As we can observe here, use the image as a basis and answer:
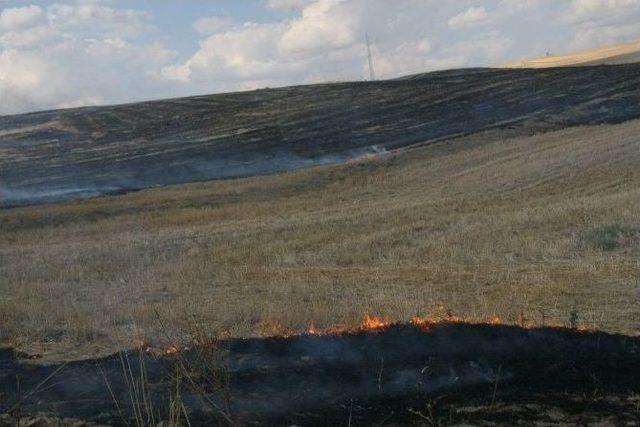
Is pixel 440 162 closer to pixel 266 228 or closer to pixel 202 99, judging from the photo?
pixel 266 228

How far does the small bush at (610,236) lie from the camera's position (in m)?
12.9

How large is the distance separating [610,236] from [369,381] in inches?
324

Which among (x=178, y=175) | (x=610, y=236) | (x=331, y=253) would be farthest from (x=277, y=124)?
(x=610, y=236)

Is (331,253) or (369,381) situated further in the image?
(331,253)

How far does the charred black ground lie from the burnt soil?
2408cm

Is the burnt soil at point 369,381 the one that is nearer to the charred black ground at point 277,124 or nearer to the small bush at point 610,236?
the small bush at point 610,236

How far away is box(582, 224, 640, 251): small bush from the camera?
1289cm

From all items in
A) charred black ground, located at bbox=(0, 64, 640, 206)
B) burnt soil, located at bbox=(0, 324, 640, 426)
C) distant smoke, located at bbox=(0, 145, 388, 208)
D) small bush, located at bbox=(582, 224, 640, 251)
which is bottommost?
small bush, located at bbox=(582, 224, 640, 251)

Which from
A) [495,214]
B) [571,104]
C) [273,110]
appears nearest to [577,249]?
[495,214]

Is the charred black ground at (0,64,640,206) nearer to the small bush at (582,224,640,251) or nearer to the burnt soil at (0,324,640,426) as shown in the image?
the small bush at (582,224,640,251)

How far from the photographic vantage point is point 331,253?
14836 millimetres

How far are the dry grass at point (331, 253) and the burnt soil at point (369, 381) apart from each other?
3.34 ft

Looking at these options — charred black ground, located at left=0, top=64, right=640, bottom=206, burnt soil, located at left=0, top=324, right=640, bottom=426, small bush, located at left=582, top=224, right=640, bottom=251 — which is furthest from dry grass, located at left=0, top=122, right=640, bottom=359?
charred black ground, located at left=0, top=64, right=640, bottom=206

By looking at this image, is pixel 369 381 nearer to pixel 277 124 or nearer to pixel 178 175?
pixel 178 175
